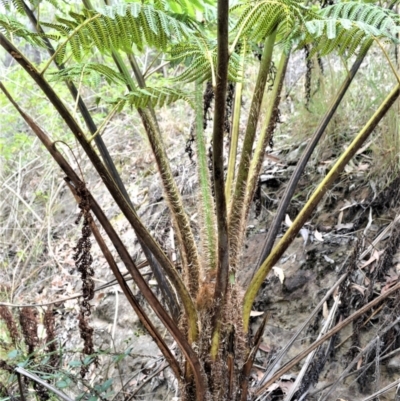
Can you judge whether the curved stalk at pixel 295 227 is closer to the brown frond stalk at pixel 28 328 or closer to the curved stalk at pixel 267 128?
the curved stalk at pixel 267 128

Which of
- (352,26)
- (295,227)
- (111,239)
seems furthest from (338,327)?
(352,26)

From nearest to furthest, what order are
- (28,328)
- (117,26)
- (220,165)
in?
(220,165) < (117,26) < (28,328)

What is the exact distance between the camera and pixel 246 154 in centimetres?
113

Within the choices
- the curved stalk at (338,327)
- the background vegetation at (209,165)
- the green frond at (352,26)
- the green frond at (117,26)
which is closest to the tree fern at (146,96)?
the background vegetation at (209,165)

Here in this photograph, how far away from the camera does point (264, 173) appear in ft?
7.72

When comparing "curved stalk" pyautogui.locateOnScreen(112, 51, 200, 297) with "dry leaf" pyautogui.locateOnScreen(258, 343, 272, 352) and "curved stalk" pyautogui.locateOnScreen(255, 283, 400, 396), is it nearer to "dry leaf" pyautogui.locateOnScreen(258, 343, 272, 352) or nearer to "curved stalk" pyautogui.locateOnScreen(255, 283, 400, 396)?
"curved stalk" pyautogui.locateOnScreen(255, 283, 400, 396)

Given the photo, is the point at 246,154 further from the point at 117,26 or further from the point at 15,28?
the point at 15,28

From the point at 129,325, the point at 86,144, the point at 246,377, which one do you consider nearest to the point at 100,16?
the point at 86,144

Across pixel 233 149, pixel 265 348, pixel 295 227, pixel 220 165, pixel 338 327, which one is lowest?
pixel 265 348

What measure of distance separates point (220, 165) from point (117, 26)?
41 cm

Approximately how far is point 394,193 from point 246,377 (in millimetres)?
1064

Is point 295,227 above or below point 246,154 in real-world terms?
below

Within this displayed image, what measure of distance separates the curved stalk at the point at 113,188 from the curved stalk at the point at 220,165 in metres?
0.08

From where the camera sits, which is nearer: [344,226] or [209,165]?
[209,165]
